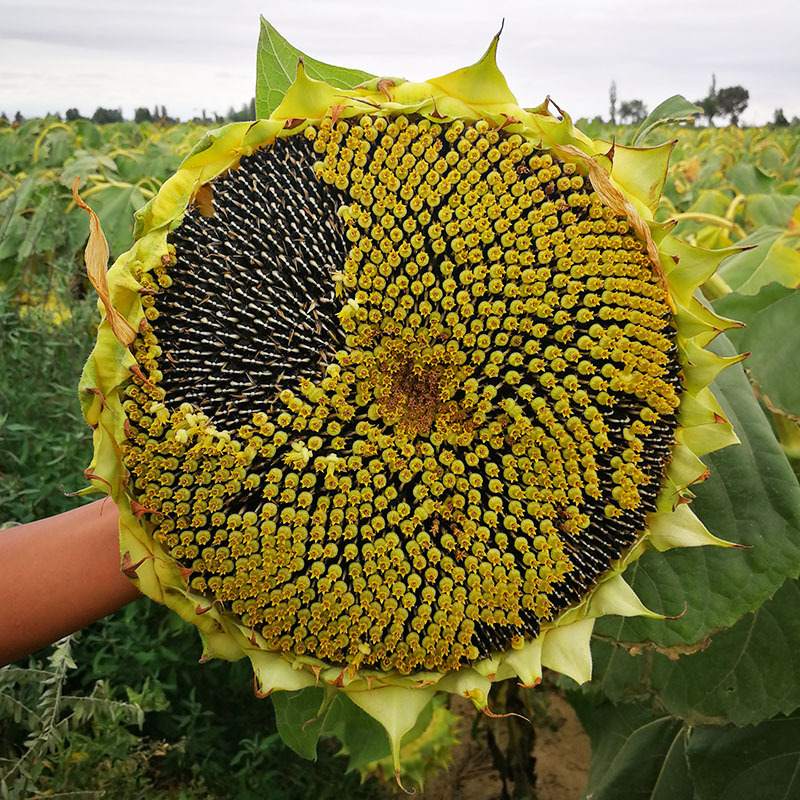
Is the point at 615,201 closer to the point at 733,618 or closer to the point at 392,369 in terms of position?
the point at 392,369

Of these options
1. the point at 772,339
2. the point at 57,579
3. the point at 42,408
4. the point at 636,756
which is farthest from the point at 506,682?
the point at 42,408

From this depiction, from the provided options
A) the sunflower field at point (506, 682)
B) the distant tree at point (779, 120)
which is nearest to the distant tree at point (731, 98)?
the distant tree at point (779, 120)

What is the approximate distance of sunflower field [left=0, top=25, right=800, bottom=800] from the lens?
49.5 inches

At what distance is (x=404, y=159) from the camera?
965 mm

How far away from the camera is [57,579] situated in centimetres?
123

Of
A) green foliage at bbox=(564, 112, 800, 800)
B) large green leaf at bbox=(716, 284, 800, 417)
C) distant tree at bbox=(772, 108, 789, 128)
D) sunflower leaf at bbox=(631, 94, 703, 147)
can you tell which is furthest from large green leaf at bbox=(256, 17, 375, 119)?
distant tree at bbox=(772, 108, 789, 128)

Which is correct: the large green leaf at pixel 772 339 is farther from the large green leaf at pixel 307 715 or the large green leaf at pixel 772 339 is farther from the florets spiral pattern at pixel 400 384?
the large green leaf at pixel 307 715

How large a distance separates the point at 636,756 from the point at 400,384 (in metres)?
1.92

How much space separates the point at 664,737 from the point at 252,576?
189 cm

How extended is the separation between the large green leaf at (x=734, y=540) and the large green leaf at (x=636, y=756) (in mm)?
1235

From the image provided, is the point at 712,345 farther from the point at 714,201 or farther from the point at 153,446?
the point at 714,201

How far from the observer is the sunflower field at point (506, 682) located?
49.5 inches

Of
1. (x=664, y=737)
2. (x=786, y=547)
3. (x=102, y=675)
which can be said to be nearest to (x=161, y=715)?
(x=102, y=675)

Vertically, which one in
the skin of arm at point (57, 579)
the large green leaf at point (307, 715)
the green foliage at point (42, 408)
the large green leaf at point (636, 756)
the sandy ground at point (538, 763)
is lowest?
the sandy ground at point (538, 763)
